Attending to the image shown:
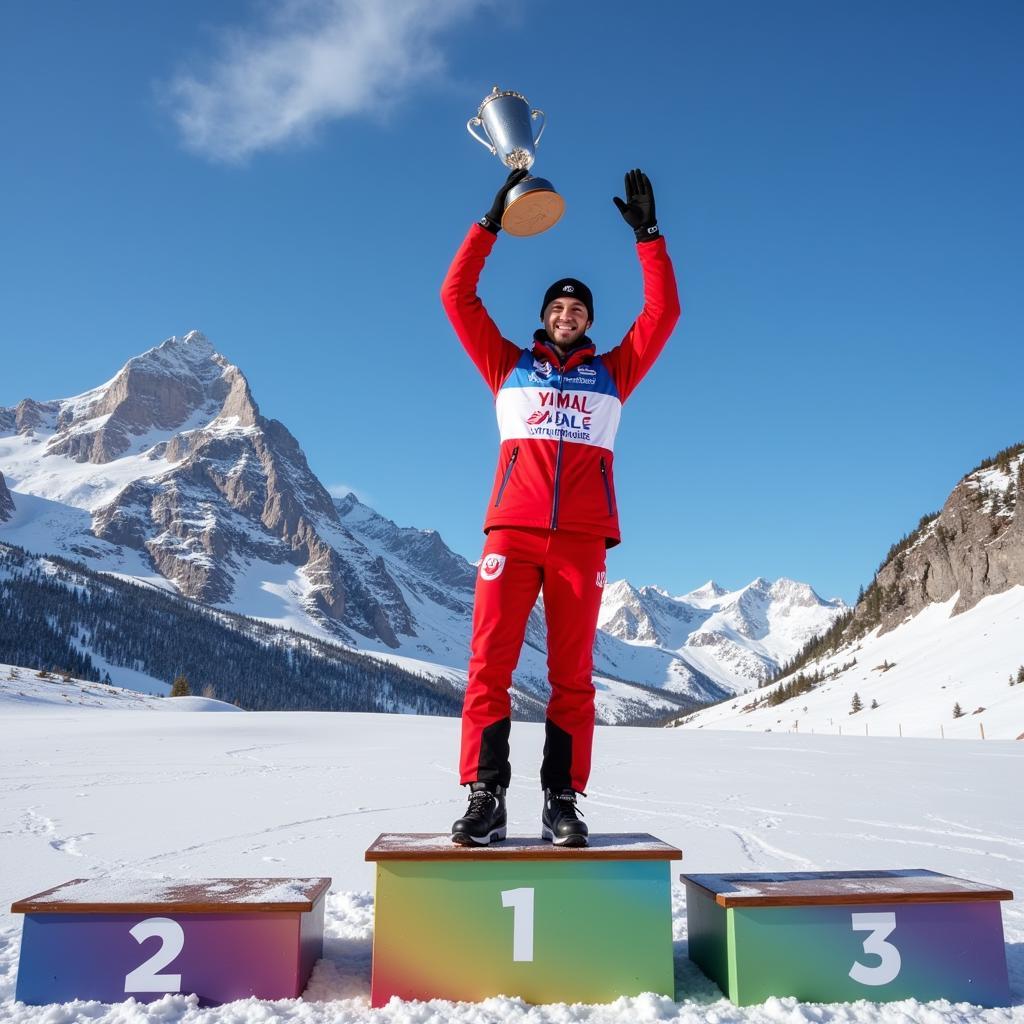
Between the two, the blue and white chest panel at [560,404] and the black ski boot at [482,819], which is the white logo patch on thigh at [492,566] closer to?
the blue and white chest panel at [560,404]

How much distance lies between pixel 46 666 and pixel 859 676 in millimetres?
101749

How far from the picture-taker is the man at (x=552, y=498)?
3.43m

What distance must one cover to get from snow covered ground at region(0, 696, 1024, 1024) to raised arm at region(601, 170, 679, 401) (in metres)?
2.76

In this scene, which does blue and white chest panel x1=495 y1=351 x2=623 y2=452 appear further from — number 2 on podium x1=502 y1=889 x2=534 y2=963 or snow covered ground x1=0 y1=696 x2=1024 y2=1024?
snow covered ground x1=0 y1=696 x2=1024 y2=1024

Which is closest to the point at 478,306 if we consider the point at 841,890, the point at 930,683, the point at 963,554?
the point at 841,890

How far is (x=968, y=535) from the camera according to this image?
72.6 meters

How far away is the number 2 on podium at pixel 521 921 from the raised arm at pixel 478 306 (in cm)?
240

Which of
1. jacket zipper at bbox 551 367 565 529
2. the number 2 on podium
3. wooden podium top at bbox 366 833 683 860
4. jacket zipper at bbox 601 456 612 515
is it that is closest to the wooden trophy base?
jacket zipper at bbox 551 367 565 529

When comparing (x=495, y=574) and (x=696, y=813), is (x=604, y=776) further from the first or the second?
(x=495, y=574)

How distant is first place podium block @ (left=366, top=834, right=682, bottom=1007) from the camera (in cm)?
270

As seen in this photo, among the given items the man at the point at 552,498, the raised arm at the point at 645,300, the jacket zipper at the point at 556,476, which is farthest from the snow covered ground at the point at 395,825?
the raised arm at the point at 645,300

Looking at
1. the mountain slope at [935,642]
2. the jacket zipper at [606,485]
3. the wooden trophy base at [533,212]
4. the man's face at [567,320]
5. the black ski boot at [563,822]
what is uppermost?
the mountain slope at [935,642]

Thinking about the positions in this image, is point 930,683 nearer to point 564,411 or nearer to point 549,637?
point 549,637

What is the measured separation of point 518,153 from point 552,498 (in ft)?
6.18
